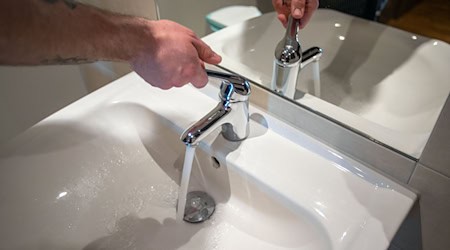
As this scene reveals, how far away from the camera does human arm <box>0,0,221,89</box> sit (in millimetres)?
359

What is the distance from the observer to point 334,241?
0.44 m

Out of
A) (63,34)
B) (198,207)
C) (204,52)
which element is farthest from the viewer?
(198,207)

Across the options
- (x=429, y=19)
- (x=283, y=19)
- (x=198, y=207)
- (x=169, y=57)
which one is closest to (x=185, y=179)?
(x=198, y=207)

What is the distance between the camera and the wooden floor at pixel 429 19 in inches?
17.3

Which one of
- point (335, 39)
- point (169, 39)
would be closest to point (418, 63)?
point (335, 39)

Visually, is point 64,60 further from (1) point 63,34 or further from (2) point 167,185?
(2) point 167,185

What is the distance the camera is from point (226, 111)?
0.53 m

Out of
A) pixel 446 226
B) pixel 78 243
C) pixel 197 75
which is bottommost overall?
pixel 78 243

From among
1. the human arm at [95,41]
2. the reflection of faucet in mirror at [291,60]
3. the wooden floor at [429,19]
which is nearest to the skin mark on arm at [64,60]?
the human arm at [95,41]

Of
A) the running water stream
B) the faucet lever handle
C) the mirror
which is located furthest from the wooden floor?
the running water stream

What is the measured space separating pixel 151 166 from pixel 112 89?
174 millimetres

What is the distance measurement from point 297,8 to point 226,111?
0.19 metres

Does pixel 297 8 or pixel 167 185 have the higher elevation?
pixel 297 8

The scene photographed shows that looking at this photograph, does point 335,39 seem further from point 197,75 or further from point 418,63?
point 197,75
